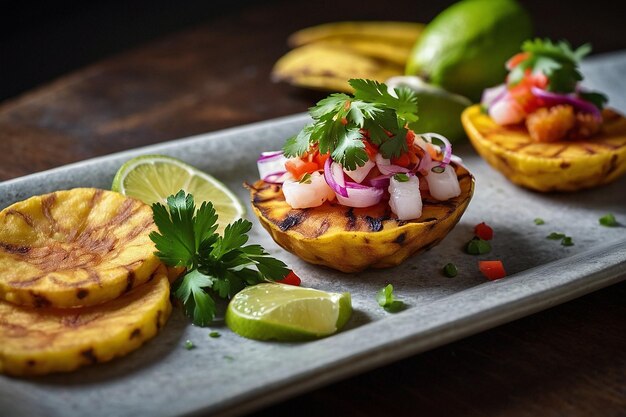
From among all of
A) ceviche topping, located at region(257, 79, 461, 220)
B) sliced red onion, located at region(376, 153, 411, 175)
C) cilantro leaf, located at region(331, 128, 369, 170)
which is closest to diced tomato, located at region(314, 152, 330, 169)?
ceviche topping, located at region(257, 79, 461, 220)

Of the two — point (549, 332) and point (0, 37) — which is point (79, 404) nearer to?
point (549, 332)

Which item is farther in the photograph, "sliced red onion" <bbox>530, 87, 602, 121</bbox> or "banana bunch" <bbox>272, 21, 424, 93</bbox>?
"banana bunch" <bbox>272, 21, 424, 93</bbox>

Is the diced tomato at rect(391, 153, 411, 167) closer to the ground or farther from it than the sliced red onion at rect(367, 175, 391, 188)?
farther from it

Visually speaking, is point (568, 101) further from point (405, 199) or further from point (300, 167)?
point (300, 167)

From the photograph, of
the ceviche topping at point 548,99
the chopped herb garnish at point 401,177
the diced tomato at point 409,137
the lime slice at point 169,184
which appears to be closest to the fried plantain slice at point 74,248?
the lime slice at point 169,184

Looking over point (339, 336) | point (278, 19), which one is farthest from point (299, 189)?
point (278, 19)

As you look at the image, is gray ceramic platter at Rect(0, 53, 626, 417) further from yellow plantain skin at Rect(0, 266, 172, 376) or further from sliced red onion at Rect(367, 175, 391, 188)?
sliced red onion at Rect(367, 175, 391, 188)
